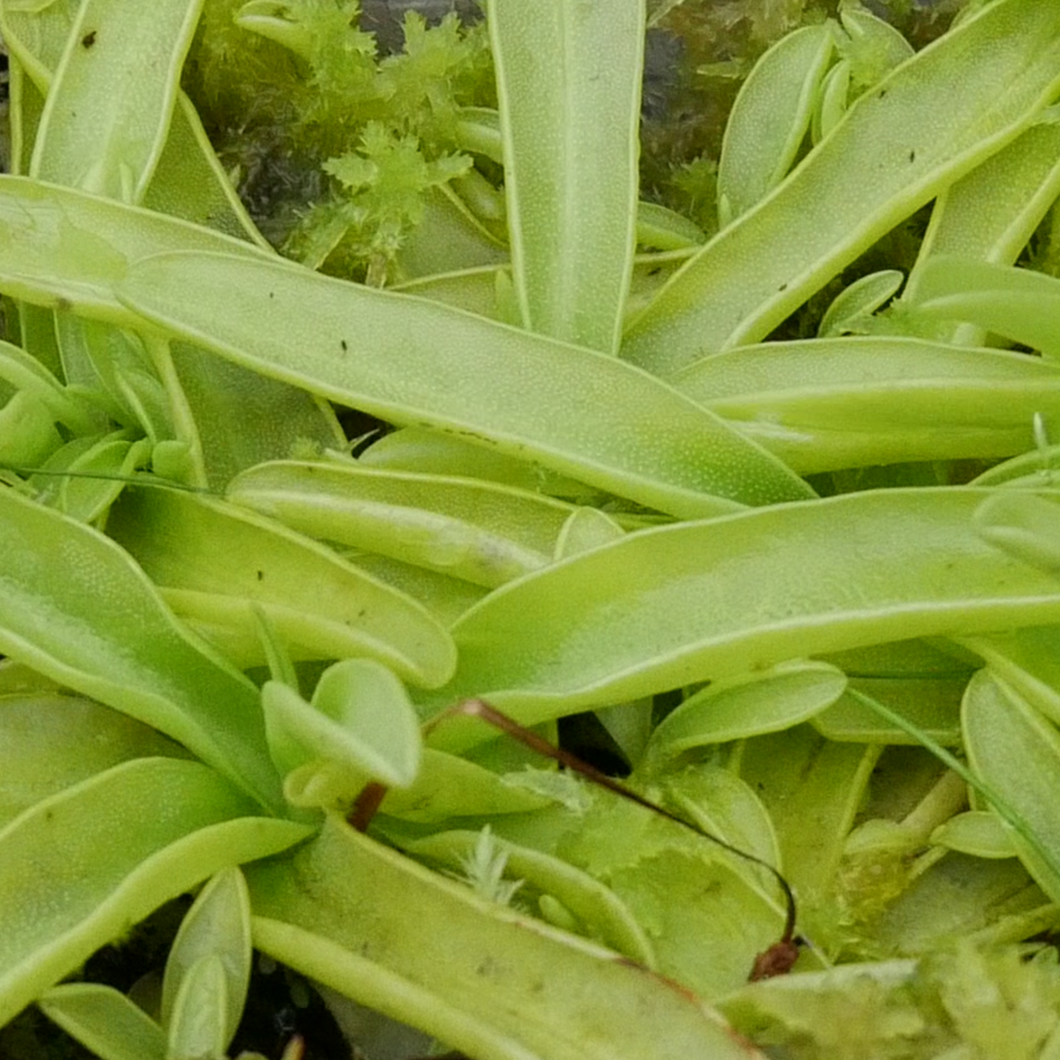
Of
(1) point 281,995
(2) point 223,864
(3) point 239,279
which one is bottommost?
(1) point 281,995

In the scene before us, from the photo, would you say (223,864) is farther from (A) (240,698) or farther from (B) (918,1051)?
(B) (918,1051)

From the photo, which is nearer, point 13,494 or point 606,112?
point 13,494

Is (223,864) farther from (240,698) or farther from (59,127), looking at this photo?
(59,127)

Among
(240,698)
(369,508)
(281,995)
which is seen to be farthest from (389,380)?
(281,995)

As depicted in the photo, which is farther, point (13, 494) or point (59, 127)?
point (59, 127)

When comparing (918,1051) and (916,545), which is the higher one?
(916,545)

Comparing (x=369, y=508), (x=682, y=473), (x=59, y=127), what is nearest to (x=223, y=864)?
(x=369, y=508)
